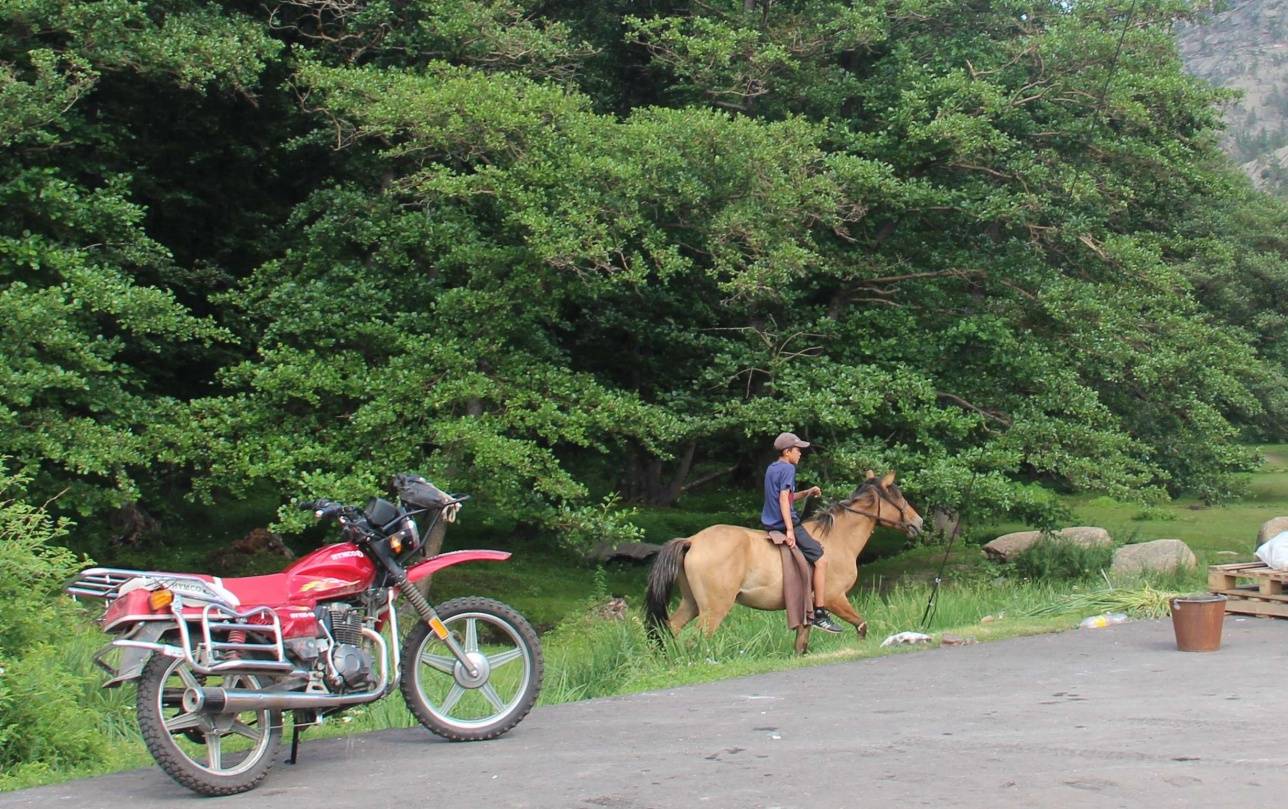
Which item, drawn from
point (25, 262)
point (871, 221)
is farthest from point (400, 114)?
point (871, 221)

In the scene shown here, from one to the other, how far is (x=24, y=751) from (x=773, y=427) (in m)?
13.0

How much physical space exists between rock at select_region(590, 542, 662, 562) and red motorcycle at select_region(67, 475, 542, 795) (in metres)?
19.1

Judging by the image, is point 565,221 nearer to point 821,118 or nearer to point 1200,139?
point 821,118

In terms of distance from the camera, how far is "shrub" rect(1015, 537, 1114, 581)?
73.2 ft

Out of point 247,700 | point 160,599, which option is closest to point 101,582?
point 160,599

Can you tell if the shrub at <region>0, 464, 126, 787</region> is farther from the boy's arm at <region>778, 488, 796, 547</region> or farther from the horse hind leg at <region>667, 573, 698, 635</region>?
the boy's arm at <region>778, 488, 796, 547</region>

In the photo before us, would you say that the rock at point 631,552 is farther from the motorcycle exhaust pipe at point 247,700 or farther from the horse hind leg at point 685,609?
the motorcycle exhaust pipe at point 247,700

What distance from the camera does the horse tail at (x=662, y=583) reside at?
543 inches

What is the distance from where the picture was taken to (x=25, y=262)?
59.1 feet

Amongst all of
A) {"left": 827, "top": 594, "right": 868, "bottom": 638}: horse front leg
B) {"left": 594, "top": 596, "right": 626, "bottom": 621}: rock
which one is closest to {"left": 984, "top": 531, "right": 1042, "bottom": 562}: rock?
{"left": 594, "top": 596, "right": 626, "bottom": 621}: rock

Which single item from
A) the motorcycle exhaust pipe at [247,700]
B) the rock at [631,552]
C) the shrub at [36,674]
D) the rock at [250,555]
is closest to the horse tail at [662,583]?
the shrub at [36,674]

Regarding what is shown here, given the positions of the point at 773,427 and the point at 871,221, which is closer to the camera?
the point at 773,427

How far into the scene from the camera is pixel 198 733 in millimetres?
7633

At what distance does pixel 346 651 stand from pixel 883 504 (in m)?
8.33
